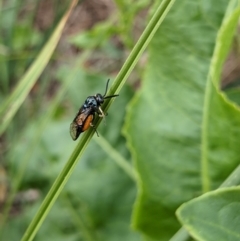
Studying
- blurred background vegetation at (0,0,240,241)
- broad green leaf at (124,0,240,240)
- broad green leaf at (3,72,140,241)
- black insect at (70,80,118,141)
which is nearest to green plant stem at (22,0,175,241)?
black insect at (70,80,118,141)

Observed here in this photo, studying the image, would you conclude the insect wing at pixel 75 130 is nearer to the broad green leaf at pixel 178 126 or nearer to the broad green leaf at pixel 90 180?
the broad green leaf at pixel 178 126

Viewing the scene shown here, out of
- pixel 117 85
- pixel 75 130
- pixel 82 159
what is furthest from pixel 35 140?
pixel 117 85

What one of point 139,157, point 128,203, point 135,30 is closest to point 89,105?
point 139,157

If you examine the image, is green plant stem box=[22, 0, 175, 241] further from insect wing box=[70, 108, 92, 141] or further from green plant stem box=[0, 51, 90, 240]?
green plant stem box=[0, 51, 90, 240]

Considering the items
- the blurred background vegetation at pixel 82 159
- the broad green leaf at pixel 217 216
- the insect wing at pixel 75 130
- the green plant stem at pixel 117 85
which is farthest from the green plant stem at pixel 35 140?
the broad green leaf at pixel 217 216

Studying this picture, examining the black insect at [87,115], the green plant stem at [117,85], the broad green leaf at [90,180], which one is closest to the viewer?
the green plant stem at [117,85]
